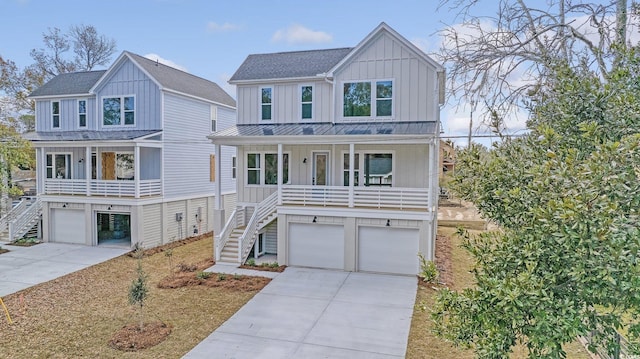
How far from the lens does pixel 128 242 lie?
725 inches

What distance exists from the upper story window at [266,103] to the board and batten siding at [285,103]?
131 millimetres

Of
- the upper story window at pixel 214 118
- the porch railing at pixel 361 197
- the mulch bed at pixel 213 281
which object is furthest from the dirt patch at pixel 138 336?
the upper story window at pixel 214 118

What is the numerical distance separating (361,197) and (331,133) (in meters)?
2.69

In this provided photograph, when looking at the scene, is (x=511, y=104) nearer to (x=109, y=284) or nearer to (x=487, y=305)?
(x=487, y=305)

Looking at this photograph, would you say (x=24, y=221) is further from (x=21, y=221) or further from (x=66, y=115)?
(x=66, y=115)

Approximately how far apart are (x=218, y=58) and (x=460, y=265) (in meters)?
20.0

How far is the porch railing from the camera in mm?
13594

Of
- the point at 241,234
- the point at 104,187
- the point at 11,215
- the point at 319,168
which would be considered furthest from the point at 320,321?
the point at 11,215

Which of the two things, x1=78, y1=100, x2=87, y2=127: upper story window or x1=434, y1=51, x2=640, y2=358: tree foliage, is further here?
x1=78, y1=100, x2=87, y2=127: upper story window

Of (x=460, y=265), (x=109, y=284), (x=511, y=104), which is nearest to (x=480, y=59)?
(x=511, y=104)

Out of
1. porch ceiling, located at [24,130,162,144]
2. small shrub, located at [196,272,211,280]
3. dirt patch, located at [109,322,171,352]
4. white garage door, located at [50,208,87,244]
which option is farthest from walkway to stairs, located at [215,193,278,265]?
white garage door, located at [50,208,87,244]

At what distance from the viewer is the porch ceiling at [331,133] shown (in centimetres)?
1321

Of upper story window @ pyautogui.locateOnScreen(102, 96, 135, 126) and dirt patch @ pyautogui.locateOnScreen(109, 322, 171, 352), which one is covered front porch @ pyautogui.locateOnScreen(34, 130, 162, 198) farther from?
dirt patch @ pyautogui.locateOnScreen(109, 322, 171, 352)

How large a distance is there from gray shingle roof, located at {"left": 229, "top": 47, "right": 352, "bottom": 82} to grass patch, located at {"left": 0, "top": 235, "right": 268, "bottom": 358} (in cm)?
929
